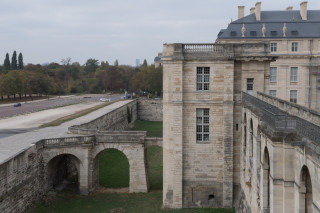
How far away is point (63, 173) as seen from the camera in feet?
112

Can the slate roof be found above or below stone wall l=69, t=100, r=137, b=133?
above

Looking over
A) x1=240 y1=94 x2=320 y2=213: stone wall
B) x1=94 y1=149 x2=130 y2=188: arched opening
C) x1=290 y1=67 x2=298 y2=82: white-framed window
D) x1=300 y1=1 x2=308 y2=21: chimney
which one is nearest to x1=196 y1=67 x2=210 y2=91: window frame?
x1=240 y1=94 x2=320 y2=213: stone wall

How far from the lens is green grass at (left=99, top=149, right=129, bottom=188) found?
32678mm

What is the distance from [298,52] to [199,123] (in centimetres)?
2727

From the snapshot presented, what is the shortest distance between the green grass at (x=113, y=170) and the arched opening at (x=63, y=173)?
2590 millimetres

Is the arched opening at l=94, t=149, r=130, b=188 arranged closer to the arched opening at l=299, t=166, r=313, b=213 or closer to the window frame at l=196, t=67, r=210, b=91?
the window frame at l=196, t=67, r=210, b=91

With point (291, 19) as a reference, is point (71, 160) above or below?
below

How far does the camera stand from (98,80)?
124438mm

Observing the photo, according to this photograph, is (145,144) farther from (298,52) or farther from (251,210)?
(298,52)

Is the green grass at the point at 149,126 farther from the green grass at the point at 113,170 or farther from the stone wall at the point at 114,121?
the green grass at the point at 113,170

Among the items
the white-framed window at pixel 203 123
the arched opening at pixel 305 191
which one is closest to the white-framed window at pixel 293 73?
the white-framed window at pixel 203 123

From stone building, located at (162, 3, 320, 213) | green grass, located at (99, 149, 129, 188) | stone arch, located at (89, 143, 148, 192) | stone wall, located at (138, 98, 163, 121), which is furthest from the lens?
stone wall, located at (138, 98, 163, 121)

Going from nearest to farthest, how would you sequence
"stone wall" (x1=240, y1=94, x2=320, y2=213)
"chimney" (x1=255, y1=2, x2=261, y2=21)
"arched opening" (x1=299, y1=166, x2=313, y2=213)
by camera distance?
1. "stone wall" (x1=240, y1=94, x2=320, y2=213)
2. "arched opening" (x1=299, y1=166, x2=313, y2=213)
3. "chimney" (x1=255, y1=2, x2=261, y2=21)

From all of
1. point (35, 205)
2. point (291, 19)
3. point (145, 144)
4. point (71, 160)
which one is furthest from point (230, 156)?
point (291, 19)
